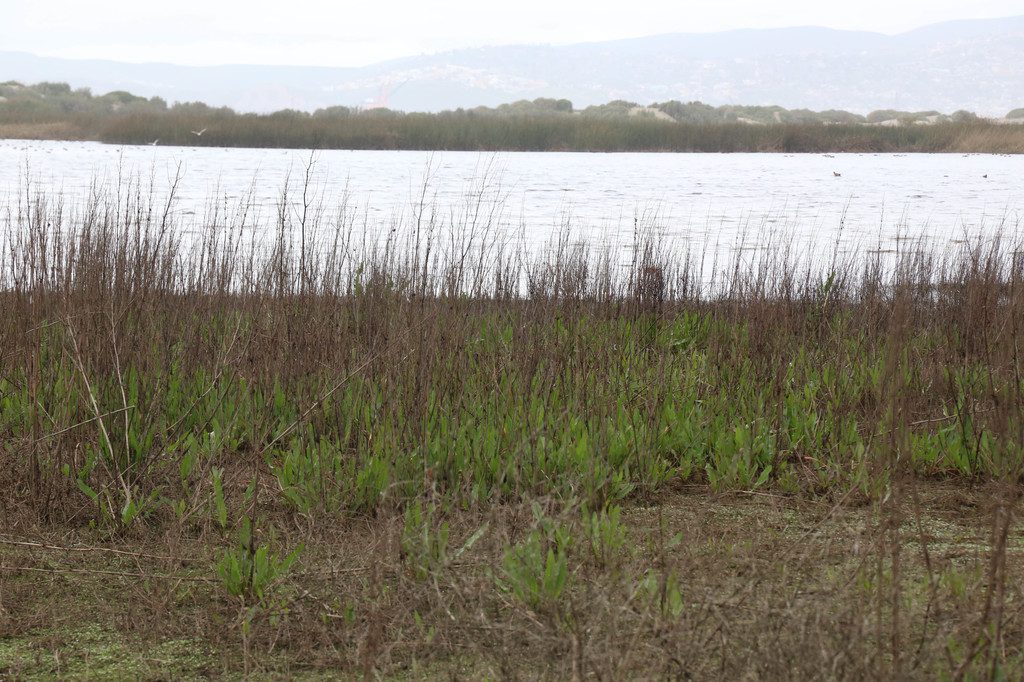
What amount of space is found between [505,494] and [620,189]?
47.9 ft

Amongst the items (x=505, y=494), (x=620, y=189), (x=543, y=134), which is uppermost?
(x=543, y=134)

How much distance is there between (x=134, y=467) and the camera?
9.48 ft

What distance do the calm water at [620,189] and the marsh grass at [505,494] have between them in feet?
11.4

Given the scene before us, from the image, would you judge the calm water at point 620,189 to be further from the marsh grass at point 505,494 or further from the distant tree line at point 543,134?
the marsh grass at point 505,494

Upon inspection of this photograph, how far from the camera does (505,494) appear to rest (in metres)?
2.94

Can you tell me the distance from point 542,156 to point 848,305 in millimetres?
21728

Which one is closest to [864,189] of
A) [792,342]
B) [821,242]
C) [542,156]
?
[821,242]

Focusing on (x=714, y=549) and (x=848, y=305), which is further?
(x=848, y=305)

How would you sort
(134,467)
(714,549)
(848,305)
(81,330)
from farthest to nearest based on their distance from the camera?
(848,305) < (81,330) < (134,467) < (714,549)

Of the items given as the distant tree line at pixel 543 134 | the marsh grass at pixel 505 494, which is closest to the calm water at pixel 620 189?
the distant tree line at pixel 543 134

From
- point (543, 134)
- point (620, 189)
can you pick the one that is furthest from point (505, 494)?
point (543, 134)

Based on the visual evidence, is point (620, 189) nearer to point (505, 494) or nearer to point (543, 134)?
point (543, 134)

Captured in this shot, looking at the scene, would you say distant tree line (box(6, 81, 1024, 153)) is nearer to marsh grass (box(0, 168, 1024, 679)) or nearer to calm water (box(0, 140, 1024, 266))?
calm water (box(0, 140, 1024, 266))

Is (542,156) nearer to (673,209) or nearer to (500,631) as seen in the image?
(673,209)
